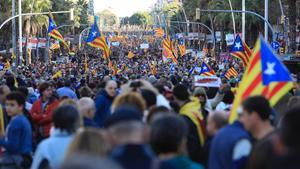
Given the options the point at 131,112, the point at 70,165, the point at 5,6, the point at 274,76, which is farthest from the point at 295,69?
the point at 5,6

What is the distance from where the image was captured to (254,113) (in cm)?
582

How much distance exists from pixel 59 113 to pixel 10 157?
1753mm

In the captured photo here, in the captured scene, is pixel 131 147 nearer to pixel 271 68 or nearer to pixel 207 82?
pixel 271 68

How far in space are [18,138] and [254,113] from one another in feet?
9.30

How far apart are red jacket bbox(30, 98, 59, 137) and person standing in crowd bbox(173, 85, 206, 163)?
176 centimetres

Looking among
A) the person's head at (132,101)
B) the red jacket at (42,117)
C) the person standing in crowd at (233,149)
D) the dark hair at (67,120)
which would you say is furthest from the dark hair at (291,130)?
the red jacket at (42,117)

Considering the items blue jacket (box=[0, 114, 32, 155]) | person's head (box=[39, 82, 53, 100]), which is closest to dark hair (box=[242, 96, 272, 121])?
blue jacket (box=[0, 114, 32, 155])

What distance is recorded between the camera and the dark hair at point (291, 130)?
4.24 m

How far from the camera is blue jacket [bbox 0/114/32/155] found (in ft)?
24.9

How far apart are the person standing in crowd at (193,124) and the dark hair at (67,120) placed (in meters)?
1.94

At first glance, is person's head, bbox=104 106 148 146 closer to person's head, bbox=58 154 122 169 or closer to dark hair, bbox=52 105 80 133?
dark hair, bbox=52 105 80 133

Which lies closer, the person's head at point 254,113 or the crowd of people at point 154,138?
the crowd of people at point 154,138

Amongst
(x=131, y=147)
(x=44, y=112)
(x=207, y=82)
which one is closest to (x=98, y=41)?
(x=207, y=82)

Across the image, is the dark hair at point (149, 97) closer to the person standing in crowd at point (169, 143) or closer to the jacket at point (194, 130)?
the jacket at point (194, 130)
